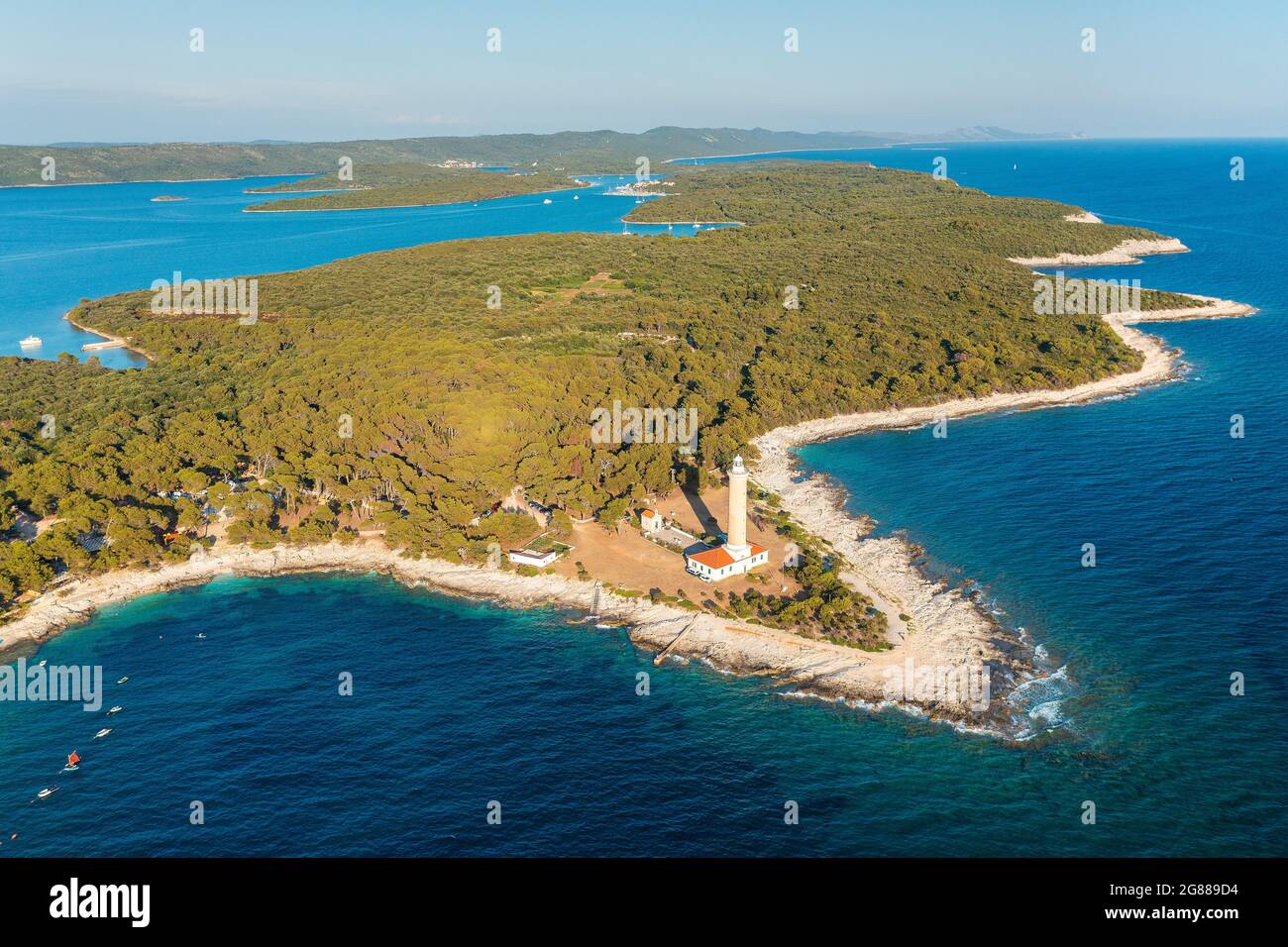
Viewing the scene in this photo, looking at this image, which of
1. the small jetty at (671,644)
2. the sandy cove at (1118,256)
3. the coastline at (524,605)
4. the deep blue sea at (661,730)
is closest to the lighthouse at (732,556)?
the coastline at (524,605)

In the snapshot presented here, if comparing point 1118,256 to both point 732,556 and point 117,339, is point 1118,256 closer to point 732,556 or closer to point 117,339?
point 732,556

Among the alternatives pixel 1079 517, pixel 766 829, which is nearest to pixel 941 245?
pixel 1079 517

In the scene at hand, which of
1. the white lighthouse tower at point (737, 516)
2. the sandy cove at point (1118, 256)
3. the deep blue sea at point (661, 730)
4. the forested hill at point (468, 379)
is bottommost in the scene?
the deep blue sea at point (661, 730)

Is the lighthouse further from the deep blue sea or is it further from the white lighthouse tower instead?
the deep blue sea

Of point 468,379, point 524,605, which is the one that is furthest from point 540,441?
point 524,605

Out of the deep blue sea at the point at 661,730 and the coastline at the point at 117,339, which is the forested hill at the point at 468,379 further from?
the deep blue sea at the point at 661,730

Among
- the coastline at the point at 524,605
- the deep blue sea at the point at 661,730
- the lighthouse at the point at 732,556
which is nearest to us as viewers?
the deep blue sea at the point at 661,730
